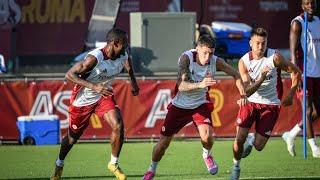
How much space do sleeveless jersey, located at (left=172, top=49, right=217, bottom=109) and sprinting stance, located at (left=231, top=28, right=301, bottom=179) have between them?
578 millimetres

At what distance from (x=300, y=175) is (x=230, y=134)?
675 centimetres

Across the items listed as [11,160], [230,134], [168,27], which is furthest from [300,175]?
[168,27]

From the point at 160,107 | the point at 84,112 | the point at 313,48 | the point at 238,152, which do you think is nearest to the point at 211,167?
the point at 238,152

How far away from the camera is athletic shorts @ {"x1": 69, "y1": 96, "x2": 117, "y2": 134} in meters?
13.1

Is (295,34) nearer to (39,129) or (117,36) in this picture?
(117,36)

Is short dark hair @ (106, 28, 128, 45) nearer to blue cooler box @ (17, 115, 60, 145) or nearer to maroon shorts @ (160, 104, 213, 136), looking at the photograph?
maroon shorts @ (160, 104, 213, 136)

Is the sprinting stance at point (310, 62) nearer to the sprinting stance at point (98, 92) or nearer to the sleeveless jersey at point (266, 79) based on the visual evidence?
the sleeveless jersey at point (266, 79)

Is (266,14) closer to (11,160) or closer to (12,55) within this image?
(12,55)

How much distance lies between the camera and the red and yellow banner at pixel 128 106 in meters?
20.1

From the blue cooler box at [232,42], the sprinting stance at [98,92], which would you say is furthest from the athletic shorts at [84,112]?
the blue cooler box at [232,42]

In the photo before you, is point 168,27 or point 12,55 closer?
point 168,27

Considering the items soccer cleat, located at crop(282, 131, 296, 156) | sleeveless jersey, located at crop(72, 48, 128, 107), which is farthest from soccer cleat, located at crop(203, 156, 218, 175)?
soccer cleat, located at crop(282, 131, 296, 156)

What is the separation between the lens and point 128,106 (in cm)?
2023

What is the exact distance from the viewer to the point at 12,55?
112 feet
